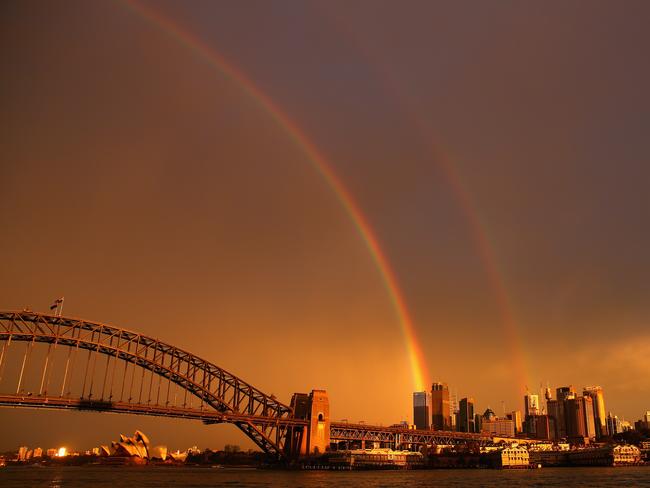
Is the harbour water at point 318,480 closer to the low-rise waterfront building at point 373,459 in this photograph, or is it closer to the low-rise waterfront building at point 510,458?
the low-rise waterfront building at point 373,459

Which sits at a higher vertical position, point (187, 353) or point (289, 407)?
point (187, 353)

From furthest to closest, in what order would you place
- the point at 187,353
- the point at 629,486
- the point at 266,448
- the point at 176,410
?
the point at 266,448
the point at 187,353
the point at 176,410
the point at 629,486

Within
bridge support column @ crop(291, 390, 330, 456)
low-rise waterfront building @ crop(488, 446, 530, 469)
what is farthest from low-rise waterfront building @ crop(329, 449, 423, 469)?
low-rise waterfront building @ crop(488, 446, 530, 469)

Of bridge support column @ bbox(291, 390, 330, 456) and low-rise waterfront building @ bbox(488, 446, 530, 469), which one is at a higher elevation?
bridge support column @ bbox(291, 390, 330, 456)

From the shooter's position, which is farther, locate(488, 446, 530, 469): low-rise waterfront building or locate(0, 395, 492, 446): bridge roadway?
locate(488, 446, 530, 469): low-rise waterfront building

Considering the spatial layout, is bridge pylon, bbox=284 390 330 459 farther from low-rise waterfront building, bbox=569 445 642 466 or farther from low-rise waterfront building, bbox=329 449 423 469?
low-rise waterfront building, bbox=569 445 642 466

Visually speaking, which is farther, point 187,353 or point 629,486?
point 187,353

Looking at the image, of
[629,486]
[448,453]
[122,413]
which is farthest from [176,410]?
[448,453]

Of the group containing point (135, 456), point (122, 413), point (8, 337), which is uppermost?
point (8, 337)

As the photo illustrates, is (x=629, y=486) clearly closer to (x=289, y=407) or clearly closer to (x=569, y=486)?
(x=569, y=486)

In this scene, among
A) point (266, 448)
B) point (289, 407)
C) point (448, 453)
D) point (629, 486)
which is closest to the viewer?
point (629, 486)

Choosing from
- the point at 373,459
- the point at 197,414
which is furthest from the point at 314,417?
the point at 197,414
